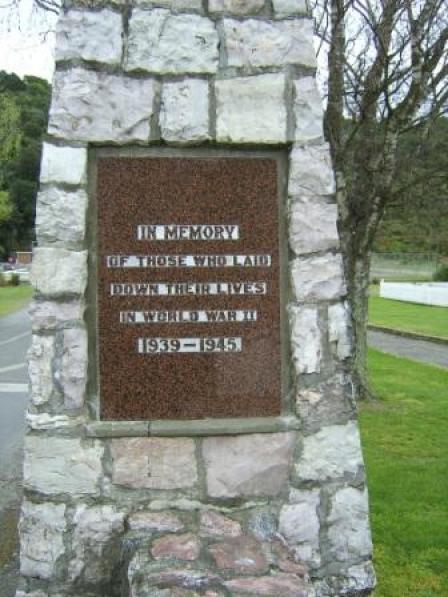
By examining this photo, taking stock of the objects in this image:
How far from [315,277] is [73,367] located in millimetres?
1273

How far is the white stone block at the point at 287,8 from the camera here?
372 centimetres

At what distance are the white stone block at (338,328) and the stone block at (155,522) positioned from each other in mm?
1141

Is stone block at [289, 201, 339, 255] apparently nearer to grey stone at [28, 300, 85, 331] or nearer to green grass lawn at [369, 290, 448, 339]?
grey stone at [28, 300, 85, 331]

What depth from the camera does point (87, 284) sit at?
12.0 ft

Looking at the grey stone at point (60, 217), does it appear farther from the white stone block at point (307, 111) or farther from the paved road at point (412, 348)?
the paved road at point (412, 348)

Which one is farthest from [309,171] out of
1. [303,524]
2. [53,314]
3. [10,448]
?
[10,448]

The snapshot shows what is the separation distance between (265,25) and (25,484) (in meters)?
2.55

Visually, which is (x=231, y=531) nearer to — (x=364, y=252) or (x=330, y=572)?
(x=330, y=572)

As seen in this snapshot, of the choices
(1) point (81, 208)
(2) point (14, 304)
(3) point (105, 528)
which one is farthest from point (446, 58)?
(2) point (14, 304)

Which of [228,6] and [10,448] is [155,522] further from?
[10,448]

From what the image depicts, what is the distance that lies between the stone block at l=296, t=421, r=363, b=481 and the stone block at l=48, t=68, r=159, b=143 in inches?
68.2

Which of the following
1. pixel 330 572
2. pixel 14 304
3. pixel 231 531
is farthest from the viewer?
pixel 14 304

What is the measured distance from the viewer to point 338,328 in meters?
3.74

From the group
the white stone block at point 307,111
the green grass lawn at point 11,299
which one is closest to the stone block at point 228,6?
the white stone block at point 307,111
